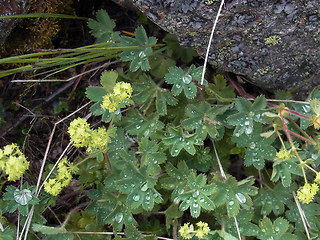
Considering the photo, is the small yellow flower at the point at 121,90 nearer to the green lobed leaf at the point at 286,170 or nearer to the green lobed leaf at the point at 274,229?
the green lobed leaf at the point at 286,170

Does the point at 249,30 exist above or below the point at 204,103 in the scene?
above

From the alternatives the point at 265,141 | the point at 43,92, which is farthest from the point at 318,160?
the point at 43,92

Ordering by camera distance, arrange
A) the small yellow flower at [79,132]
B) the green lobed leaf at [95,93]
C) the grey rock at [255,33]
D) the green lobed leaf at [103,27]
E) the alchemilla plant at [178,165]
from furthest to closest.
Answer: the green lobed leaf at [103,27] < the green lobed leaf at [95,93] < the alchemilla plant at [178,165] < the grey rock at [255,33] < the small yellow flower at [79,132]

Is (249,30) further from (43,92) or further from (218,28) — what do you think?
(43,92)

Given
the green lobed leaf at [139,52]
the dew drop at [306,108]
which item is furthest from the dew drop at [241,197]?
Answer: the green lobed leaf at [139,52]

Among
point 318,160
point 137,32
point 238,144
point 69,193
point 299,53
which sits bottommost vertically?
point 69,193

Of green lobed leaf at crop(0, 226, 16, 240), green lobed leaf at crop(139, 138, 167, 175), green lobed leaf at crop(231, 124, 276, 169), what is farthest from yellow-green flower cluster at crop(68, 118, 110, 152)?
green lobed leaf at crop(231, 124, 276, 169)

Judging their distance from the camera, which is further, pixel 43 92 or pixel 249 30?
pixel 43 92

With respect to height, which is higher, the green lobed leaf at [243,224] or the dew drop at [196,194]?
the dew drop at [196,194]
